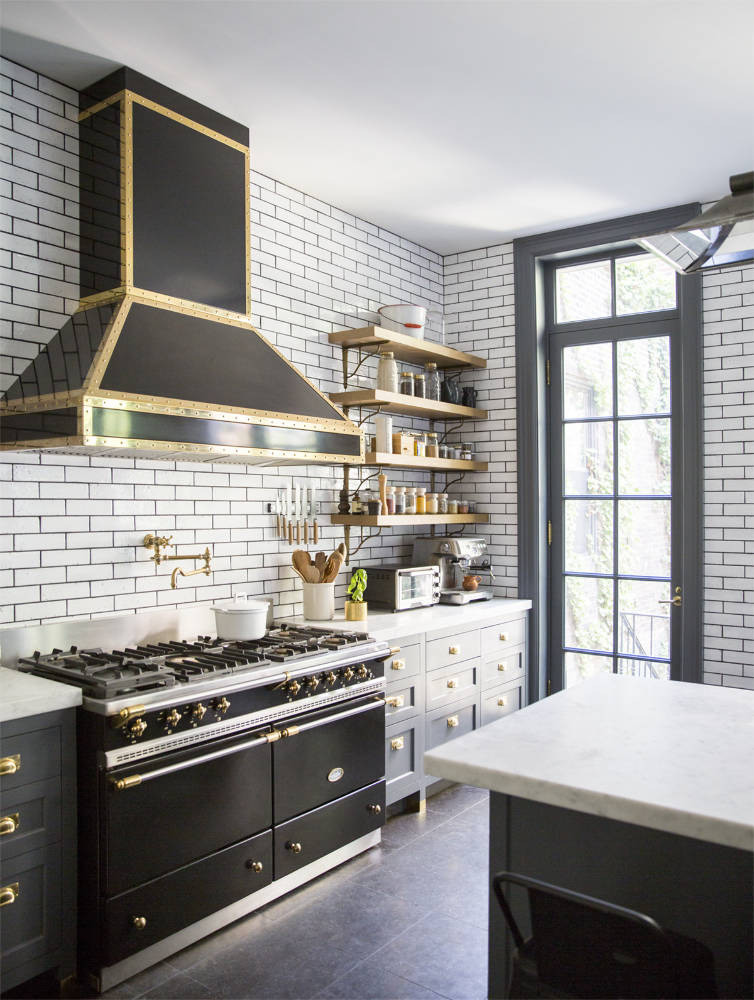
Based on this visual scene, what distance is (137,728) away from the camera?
2.49 m

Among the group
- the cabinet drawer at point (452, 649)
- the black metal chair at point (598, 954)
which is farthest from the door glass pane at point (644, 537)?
the black metal chair at point (598, 954)

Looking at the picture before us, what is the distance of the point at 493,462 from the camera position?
5250 millimetres

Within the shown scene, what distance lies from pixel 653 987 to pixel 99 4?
3.18m

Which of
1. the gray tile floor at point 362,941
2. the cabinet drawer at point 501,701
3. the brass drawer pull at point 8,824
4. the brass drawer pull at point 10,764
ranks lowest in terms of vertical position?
the gray tile floor at point 362,941

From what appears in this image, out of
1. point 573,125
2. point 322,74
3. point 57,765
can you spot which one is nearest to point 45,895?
point 57,765

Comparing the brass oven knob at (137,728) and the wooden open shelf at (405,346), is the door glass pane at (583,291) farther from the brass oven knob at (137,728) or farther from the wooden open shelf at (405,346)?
the brass oven knob at (137,728)

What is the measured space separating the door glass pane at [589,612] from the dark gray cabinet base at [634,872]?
3.11 meters

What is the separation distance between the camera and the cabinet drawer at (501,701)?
4.50 m

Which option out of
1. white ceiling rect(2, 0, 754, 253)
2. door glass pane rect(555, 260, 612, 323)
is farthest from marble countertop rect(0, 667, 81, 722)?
door glass pane rect(555, 260, 612, 323)

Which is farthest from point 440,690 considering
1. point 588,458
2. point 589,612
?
point 588,458

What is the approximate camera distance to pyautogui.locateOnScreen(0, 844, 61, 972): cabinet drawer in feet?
7.50

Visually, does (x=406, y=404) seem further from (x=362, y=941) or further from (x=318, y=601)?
(x=362, y=941)

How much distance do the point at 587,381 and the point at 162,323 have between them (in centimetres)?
297

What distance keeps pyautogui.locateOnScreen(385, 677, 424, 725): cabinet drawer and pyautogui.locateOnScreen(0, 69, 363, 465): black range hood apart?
1166 millimetres
